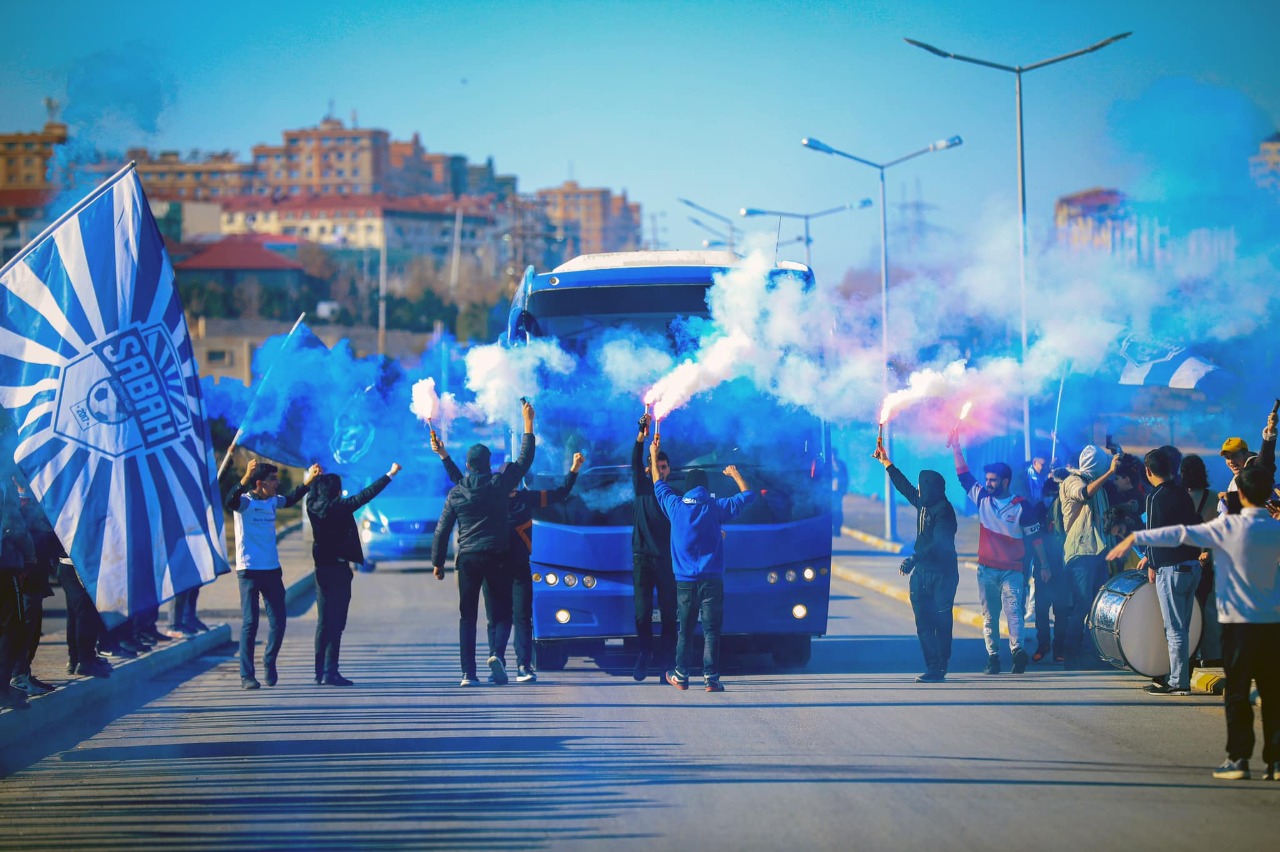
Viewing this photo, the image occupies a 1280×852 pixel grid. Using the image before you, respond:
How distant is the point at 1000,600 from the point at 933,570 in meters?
0.80

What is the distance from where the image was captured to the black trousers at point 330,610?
1180 cm

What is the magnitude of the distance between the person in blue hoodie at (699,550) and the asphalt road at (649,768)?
472 mm

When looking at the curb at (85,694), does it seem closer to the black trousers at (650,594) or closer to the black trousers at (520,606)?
the black trousers at (520,606)

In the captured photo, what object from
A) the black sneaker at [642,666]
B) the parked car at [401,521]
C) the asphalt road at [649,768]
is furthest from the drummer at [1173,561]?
the parked car at [401,521]

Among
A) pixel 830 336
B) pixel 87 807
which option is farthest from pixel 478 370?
pixel 87 807

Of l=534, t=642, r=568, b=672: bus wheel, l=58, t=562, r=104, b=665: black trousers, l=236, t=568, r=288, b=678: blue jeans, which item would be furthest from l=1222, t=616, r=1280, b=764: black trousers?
l=58, t=562, r=104, b=665: black trousers

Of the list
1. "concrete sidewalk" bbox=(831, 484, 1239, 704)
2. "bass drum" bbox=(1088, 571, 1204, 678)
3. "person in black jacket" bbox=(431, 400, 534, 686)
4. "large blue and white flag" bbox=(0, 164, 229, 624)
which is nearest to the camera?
"large blue and white flag" bbox=(0, 164, 229, 624)

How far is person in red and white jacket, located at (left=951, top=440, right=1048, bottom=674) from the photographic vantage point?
460 inches

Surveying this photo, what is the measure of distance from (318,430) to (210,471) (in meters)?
5.85

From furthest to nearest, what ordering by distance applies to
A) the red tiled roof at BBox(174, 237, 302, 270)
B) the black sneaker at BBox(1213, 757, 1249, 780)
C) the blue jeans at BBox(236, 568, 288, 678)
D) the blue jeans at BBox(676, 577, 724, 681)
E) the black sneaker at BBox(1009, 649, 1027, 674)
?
the red tiled roof at BBox(174, 237, 302, 270) < the black sneaker at BBox(1009, 649, 1027, 674) < the blue jeans at BBox(236, 568, 288, 678) < the blue jeans at BBox(676, 577, 724, 681) < the black sneaker at BBox(1213, 757, 1249, 780)

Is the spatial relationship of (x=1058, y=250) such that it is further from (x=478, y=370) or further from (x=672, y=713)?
(x=672, y=713)

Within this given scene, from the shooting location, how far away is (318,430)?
1534 cm

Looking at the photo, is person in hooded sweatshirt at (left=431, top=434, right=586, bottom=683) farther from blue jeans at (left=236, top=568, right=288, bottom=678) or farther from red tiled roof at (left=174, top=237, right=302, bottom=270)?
red tiled roof at (left=174, top=237, right=302, bottom=270)

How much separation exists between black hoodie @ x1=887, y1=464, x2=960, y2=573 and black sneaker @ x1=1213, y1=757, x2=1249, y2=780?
161 inches
